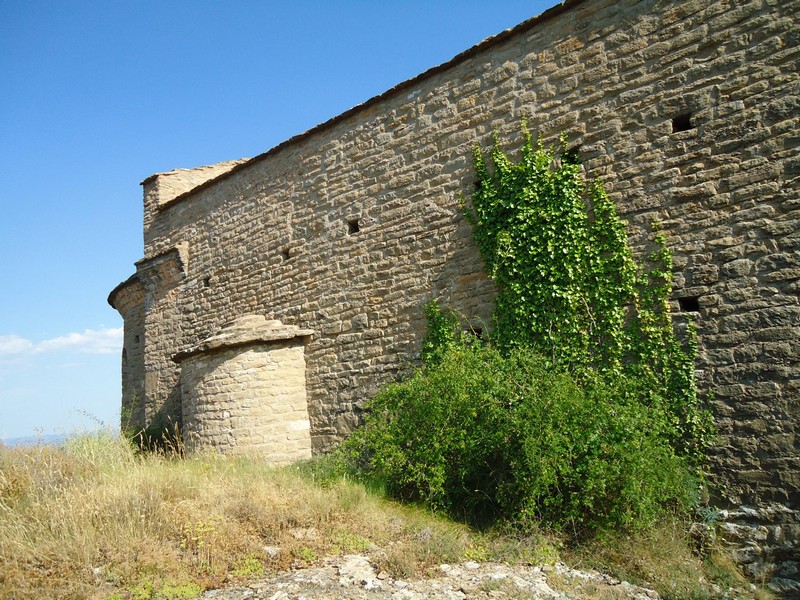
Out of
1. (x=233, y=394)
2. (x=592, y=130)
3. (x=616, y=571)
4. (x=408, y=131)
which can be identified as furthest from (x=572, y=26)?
(x=233, y=394)

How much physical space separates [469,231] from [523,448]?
3182 mm

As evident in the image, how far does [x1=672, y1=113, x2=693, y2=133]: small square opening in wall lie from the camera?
249 inches

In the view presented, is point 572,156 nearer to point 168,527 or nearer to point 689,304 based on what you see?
point 689,304

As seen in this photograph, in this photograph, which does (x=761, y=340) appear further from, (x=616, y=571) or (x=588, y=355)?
(x=616, y=571)

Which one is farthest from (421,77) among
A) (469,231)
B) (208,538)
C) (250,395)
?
(208,538)

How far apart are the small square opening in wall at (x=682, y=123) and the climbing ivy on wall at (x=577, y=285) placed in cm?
97

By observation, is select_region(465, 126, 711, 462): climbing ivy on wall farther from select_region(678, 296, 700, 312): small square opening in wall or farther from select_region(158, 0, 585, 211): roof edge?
select_region(158, 0, 585, 211): roof edge

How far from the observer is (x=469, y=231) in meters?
7.83

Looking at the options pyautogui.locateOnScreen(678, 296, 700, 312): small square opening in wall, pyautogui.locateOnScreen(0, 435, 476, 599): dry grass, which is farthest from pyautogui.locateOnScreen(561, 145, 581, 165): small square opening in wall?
pyautogui.locateOnScreen(0, 435, 476, 599): dry grass

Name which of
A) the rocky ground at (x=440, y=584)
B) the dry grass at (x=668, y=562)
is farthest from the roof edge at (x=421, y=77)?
the rocky ground at (x=440, y=584)

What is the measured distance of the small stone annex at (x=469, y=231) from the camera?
5.68m

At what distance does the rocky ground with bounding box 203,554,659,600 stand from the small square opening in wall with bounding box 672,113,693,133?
4620mm

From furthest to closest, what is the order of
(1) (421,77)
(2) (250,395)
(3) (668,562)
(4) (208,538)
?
1. (2) (250,395)
2. (1) (421,77)
3. (3) (668,562)
4. (4) (208,538)

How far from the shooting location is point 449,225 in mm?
8039
